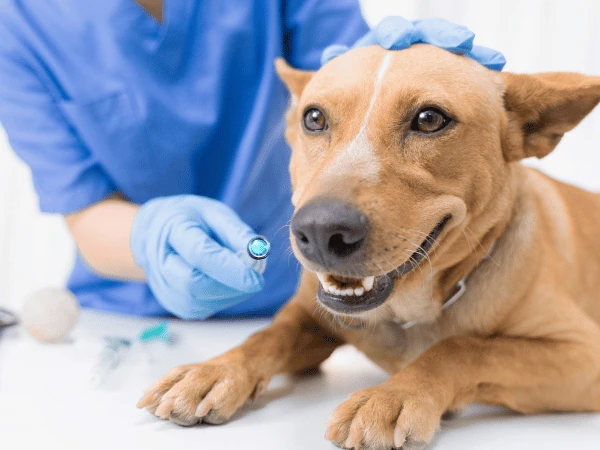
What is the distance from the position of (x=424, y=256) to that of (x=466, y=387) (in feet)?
1.03

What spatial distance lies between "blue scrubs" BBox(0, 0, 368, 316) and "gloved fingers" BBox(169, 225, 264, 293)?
463mm

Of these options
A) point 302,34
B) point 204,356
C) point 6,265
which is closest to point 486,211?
point 204,356

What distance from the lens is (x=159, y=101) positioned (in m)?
2.10

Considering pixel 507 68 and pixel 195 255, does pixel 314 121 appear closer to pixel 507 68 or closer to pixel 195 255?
pixel 195 255

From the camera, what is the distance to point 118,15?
2.02m

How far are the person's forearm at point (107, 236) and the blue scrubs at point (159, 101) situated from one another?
56 millimetres

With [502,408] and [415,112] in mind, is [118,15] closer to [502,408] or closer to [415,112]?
[415,112]

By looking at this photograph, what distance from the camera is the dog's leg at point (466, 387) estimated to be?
4.02 feet

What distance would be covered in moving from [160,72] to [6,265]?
157 cm

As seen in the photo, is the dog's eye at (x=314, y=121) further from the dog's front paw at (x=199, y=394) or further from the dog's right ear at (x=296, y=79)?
the dog's front paw at (x=199, y=394)

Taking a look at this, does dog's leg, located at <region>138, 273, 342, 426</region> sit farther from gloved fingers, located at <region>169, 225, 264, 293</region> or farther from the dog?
gloved fingers, located at <region>169, 225, 264, 293</region>

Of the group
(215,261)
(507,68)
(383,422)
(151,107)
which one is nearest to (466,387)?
(383,422)

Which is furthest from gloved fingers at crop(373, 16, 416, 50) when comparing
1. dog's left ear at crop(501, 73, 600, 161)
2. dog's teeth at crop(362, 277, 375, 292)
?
dog's teeth at crop(362, 277, 375, 292)

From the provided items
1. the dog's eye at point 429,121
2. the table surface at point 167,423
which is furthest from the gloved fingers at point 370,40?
the table surface at point 167,423
